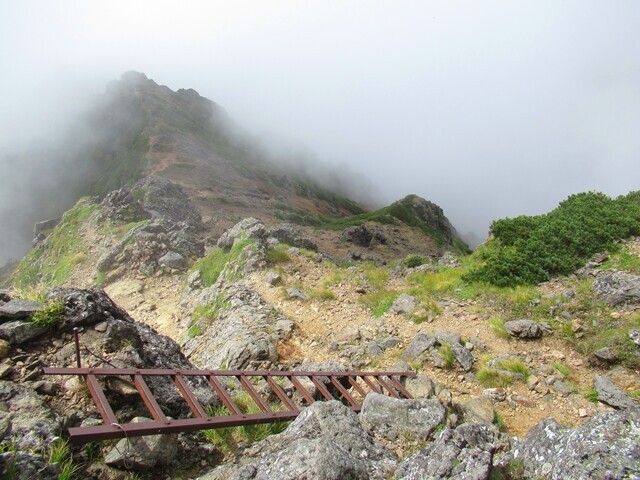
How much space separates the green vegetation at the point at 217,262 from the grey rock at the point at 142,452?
1346 cm

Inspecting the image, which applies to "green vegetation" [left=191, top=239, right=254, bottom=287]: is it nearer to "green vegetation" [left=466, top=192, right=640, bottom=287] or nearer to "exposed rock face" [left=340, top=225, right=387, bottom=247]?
"green vegetation" [left=466, top=192, right=640, bottom=287]

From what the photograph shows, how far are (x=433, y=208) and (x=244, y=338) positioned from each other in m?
72.9

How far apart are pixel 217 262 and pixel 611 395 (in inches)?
662

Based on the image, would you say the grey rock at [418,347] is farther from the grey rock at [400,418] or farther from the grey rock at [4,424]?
the grey rock at [4,424]

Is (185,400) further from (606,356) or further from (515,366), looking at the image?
(606,356)

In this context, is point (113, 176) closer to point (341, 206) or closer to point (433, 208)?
point (341, 206)

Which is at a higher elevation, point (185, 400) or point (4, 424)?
point (4, 424)

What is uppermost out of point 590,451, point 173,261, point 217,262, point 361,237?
point 590,451

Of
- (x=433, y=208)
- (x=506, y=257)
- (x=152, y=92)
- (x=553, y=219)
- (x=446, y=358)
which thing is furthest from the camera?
(x=152, y=92)

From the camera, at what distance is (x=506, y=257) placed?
15398 mm

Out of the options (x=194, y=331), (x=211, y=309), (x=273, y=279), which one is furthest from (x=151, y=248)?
(x=273, y=279)

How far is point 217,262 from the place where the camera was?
20.3 m

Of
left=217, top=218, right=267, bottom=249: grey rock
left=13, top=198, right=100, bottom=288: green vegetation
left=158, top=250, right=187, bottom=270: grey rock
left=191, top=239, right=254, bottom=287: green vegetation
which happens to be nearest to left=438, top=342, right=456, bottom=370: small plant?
left=191, top=239, right=254, bottom=287: green vegetation

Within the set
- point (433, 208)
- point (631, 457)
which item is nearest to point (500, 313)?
point (631, 457)
